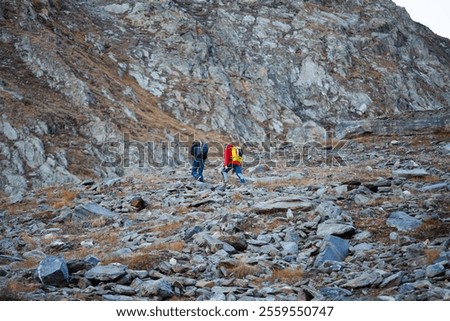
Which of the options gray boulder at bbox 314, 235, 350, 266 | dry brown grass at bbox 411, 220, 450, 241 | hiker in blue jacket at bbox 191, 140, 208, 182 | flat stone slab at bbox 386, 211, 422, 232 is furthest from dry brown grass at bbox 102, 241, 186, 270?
hiker in blue jacket at bbox 191, 140, 208, 182

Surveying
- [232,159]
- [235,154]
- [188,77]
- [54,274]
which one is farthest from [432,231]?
[188,77]

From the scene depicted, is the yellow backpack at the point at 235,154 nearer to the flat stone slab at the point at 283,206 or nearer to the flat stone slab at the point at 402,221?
the flat stone slab at the point at 283,206

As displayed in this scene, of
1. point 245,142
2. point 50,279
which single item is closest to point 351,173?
point 50,279

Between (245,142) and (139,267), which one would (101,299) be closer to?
(139,267)

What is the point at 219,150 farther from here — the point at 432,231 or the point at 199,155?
the point at 432,231

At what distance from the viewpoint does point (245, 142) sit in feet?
136

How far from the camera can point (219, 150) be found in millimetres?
37594

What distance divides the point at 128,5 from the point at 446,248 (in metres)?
48.5

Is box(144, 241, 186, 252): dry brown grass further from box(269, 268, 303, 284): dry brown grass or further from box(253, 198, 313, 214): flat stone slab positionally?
box(253, 198, 313, 214): flat stone slab

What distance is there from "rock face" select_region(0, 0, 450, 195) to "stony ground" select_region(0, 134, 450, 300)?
20.1 feet

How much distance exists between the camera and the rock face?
31.0 metres

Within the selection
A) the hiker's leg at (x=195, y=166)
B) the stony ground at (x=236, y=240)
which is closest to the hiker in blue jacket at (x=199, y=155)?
the hiker's leg at (x=195, y=166)

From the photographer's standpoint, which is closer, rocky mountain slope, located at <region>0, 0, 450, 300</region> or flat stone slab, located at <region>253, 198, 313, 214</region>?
rocky mountain slope, located at <region>0, 0, 450, 300</region>

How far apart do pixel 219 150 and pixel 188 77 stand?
432 inches
